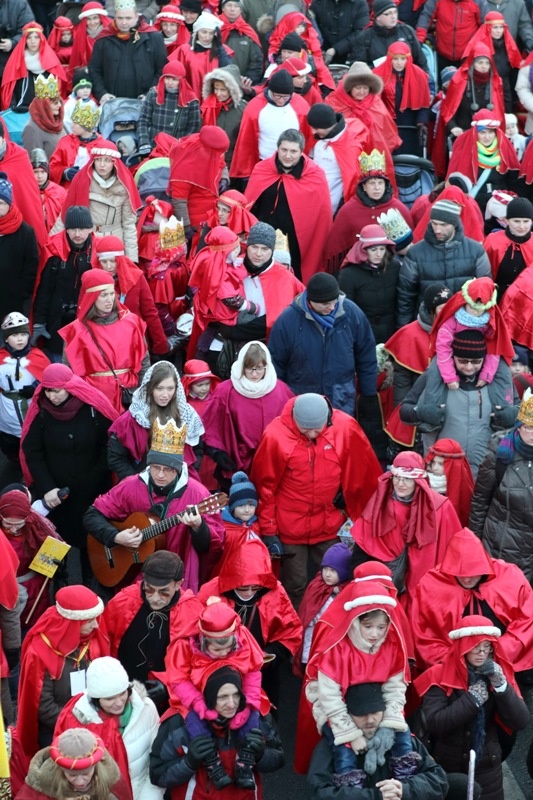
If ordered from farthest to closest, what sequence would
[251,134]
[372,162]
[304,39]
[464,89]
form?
1. [304,39]
2. [464,89]
3. [251,134]
4. [372,162]

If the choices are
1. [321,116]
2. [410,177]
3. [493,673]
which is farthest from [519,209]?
[493,673]

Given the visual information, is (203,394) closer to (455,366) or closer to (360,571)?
(455,366)

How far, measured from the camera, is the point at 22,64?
1445 cm

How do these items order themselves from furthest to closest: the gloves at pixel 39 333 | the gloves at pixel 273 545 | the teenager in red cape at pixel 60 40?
1. the teenager in red cape at pixel 60 40
2. the gloves at pixel 39 333
3. the gloves at pixel 273 545

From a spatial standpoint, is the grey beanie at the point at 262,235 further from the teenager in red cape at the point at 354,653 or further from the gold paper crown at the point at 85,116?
the teenager in red cape at the point at 354,653

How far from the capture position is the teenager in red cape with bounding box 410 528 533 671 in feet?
26.3

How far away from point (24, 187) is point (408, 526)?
4.76 meters

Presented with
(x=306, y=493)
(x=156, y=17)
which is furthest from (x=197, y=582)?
(x=156, y=17)

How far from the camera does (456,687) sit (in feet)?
24.8

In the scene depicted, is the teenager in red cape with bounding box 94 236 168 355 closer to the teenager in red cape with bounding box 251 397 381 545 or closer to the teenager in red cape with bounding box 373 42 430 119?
the teenager in red cape with bounding box 251 397 381 545

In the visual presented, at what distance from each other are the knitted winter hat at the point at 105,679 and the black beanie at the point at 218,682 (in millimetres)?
378

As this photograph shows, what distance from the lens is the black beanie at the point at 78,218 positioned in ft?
35.8

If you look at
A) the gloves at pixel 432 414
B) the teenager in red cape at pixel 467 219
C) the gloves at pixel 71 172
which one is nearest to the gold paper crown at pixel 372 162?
the teenager in red cape at pixel 467 219

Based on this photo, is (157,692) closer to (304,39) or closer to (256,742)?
(256,742)
